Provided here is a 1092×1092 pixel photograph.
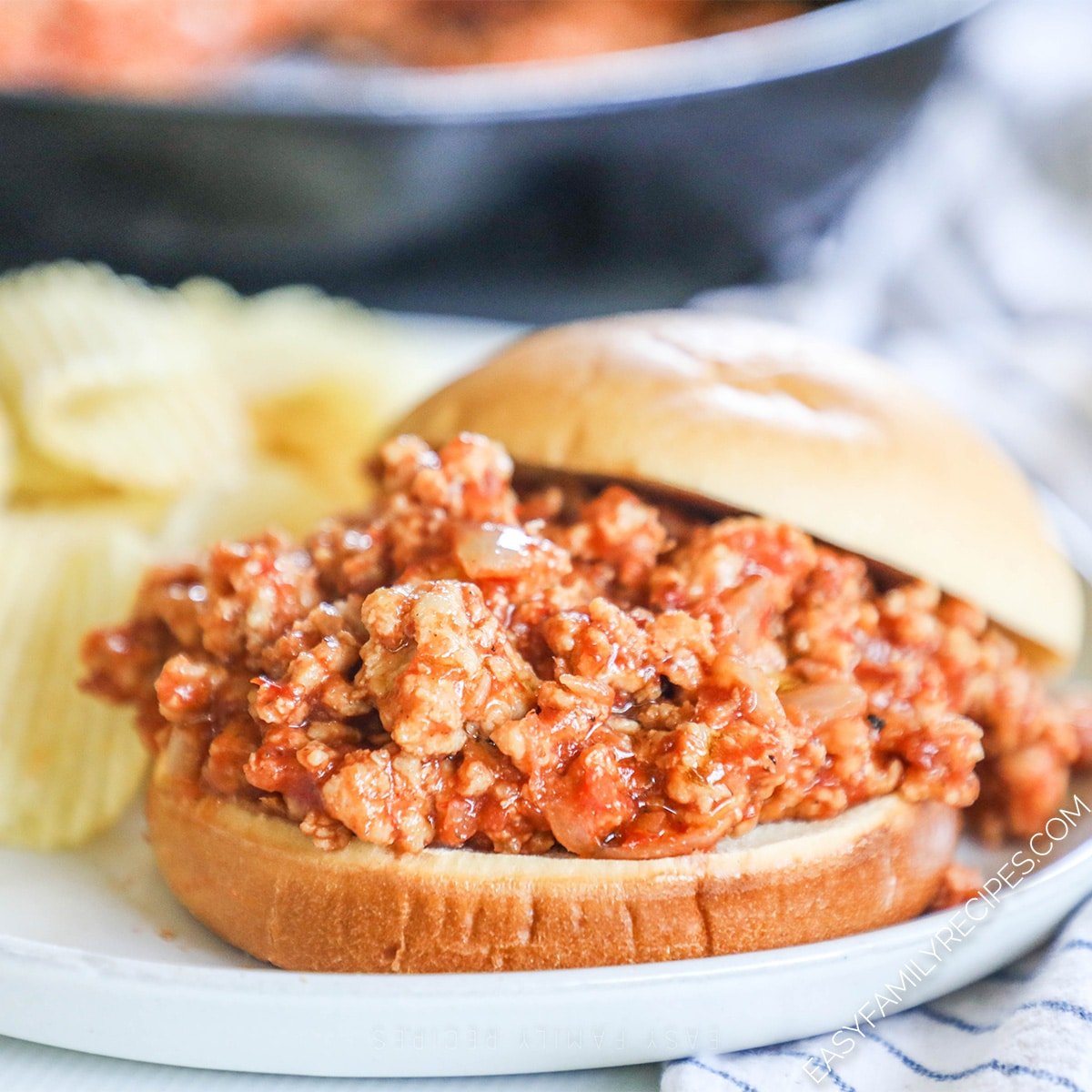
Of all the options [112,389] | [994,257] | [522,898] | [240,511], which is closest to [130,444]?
[112,389]

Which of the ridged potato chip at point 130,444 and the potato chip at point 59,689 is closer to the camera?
the potato chip at point 59,689

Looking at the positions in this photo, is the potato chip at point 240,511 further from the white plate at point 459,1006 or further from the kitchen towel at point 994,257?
the kitchen towel at point 994,257

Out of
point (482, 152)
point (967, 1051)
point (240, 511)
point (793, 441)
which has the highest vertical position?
point (793, 441)

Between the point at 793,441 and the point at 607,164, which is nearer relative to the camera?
the point at 793,441

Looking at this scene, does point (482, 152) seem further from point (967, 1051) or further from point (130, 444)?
point (967, 1051)

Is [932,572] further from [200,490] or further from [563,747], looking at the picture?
[200,490]

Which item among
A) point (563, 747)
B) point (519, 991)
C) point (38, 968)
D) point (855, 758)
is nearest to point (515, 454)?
point (563, 747)

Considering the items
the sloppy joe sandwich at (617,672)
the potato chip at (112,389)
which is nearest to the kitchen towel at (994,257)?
the sloppy joe sandwich at (617,672)
